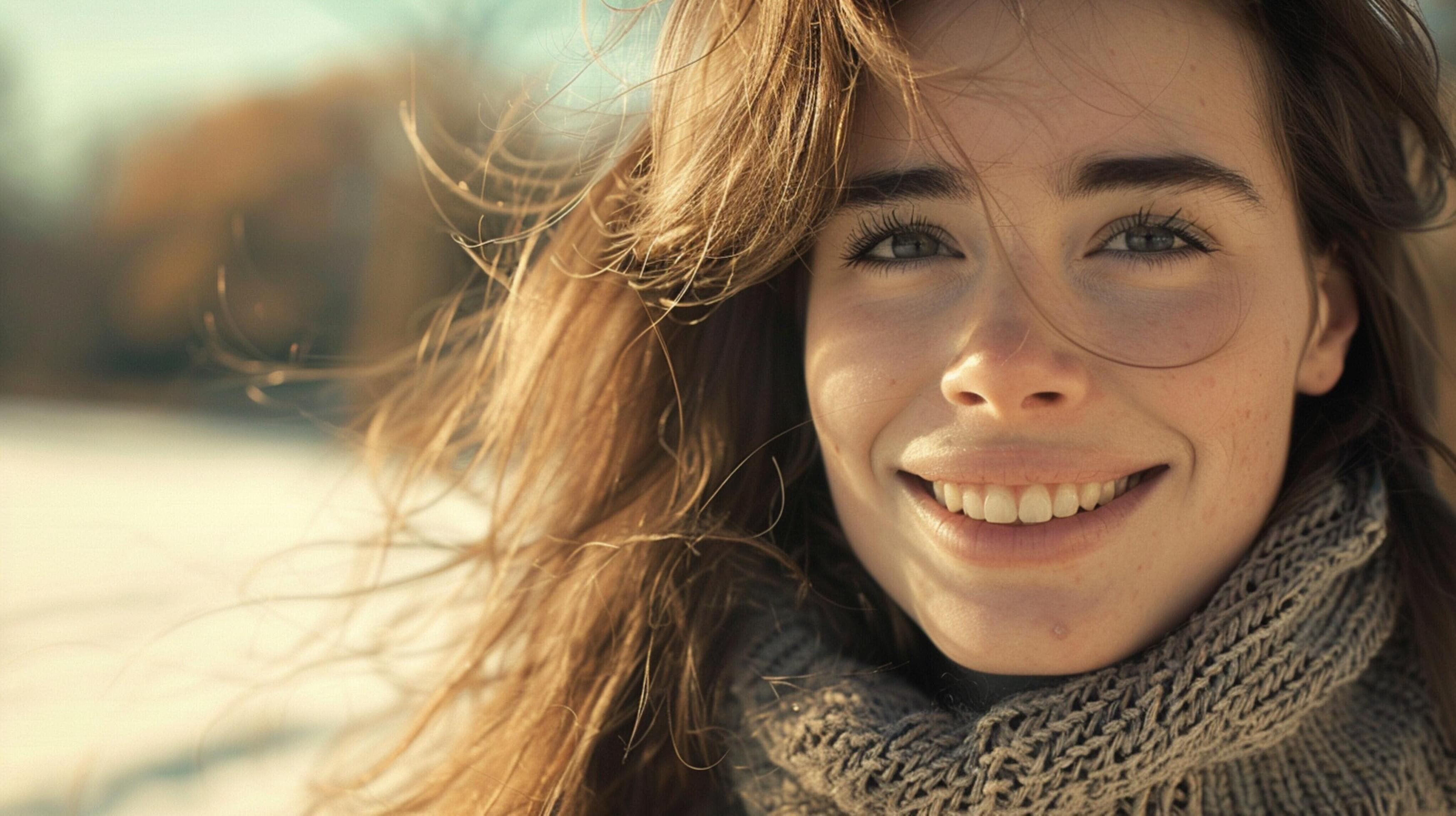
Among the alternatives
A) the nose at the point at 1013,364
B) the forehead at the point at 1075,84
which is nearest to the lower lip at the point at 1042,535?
the nose at the point at 1013,364

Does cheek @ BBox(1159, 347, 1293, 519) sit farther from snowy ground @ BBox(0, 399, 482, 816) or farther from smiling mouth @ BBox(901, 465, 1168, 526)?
snowy ground @ BBox(0, 399, 482, 816)

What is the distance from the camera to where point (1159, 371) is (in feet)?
3.81

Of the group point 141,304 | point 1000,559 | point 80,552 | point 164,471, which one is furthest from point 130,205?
point 1000,559

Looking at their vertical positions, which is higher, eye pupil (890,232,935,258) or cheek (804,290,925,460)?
eye pupil (890,232,935,258)

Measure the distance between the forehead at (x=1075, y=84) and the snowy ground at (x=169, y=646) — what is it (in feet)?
3.48

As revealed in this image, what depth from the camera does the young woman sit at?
1.17 meters

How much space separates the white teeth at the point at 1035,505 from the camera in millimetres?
1201

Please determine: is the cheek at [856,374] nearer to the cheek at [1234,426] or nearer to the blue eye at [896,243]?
the blue eye at [896,243]

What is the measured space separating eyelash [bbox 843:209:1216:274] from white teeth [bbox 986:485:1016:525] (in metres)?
0.26

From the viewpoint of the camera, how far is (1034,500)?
120 cm

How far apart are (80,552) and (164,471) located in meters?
1.22

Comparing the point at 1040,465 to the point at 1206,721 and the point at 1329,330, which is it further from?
the point at 1329,330

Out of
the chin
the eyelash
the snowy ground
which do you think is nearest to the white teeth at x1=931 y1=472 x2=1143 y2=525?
the chin

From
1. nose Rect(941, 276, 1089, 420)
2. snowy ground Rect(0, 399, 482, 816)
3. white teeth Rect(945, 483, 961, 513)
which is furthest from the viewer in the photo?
snowy ground Rect(0, 399, 482, 816)
